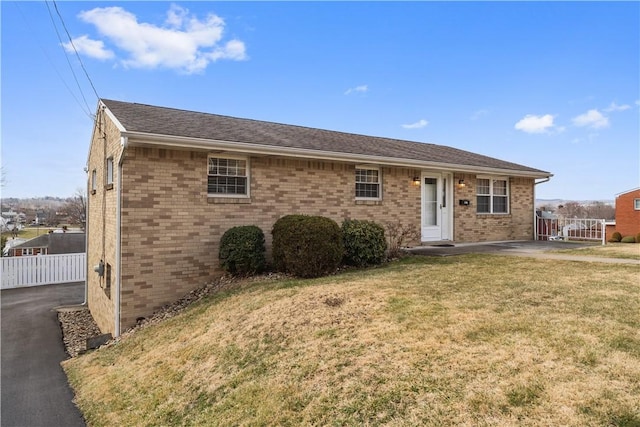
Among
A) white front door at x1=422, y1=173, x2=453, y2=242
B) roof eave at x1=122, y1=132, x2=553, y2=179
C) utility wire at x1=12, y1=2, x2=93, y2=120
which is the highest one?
utility wire at x1=12, y1=2, x2=93, y2=120

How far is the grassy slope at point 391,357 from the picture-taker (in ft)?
10.0

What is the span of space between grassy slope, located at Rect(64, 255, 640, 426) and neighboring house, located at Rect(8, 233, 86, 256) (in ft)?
65.3

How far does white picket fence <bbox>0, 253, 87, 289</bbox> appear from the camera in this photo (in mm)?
17359

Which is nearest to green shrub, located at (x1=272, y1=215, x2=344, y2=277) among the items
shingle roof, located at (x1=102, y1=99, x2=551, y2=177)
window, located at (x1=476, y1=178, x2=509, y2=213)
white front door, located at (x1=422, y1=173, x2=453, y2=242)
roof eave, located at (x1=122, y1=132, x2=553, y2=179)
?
roof eave, located at (x1=122, y1=132, x2=553, y2=179)

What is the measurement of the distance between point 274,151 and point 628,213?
37.0 metres

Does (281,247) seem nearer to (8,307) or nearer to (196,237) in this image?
(196,237)

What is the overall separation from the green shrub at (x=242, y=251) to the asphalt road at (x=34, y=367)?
139 inches

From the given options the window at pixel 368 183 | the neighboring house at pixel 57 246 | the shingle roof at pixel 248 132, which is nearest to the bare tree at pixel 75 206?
the neighboring house at pixel 57 246

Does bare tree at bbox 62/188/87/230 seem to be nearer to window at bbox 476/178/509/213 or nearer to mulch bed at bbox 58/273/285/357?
mulch bed at bbox 58/273/285/357

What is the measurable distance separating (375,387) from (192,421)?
1948 mm

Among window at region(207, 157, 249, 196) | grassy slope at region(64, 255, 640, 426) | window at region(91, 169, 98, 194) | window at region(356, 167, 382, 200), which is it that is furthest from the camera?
window at region(91, 169, 98, 194)

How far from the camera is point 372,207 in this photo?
37.2 ft

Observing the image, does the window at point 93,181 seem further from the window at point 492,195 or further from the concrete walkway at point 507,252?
the window at point 492,195

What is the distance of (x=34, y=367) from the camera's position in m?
7.53
